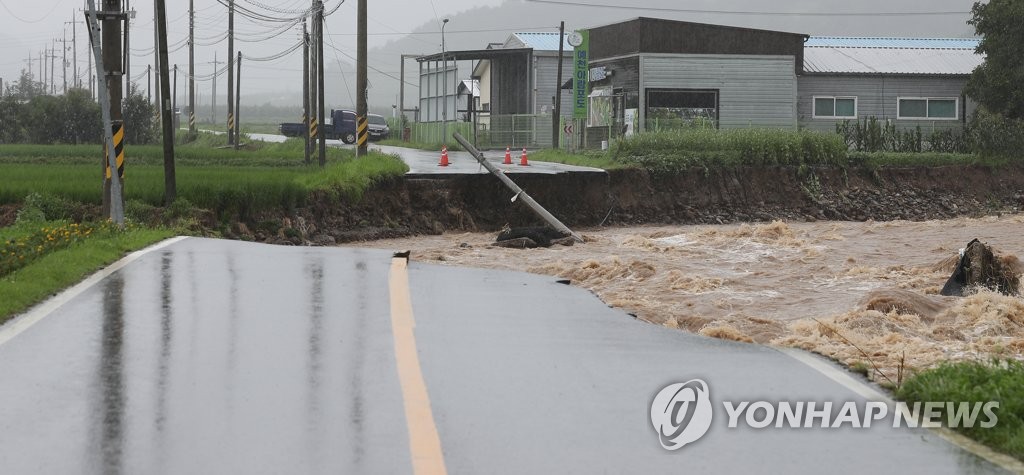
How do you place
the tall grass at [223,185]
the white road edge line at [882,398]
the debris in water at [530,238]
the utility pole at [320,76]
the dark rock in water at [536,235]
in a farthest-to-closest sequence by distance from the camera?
1. the utility pole at [320,76]
2. the dark rock in water at [536,235]
3. the debris in water at [530,238]
4. the tall grass at [223,185]
5. the white road edge line at [882,398]

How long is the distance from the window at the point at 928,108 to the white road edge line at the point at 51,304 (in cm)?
4169

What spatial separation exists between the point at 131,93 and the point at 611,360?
63.5 meters

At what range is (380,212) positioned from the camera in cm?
3061

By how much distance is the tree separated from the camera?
44594 mm

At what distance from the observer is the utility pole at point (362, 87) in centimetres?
3850

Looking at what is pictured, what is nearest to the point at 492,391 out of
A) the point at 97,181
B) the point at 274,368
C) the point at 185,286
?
the point at 274,368

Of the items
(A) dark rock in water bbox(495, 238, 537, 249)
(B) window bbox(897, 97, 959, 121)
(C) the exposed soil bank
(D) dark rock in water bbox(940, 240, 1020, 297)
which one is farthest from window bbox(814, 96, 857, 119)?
(D) dark rock in water bbox(940, 240, 1020, 297)

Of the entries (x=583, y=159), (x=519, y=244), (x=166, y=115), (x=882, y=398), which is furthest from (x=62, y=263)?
(x=583, y=159)

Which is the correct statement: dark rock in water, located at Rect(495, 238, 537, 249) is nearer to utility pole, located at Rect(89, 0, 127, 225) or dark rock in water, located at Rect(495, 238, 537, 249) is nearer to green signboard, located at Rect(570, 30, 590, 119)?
utility pole, located at Rect(89, 0, 127, 225)

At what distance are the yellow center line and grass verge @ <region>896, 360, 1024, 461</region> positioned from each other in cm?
278

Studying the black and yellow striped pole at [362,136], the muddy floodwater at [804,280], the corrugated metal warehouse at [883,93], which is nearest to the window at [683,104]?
the corrugated metal warehouse at [883,93]

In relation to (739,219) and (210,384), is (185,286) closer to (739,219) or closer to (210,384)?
(210,384)

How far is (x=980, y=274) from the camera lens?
15.7 m

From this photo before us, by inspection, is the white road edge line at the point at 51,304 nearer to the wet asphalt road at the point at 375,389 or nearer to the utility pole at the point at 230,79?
the wet asphalt road at the point at 375,389
